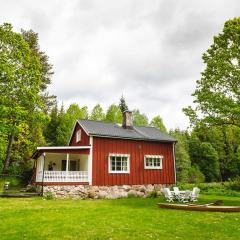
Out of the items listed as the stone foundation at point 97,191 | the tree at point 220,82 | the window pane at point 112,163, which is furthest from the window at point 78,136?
the tree at point 220,82

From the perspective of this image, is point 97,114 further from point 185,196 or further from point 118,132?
point 185,196

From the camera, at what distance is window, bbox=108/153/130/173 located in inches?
797

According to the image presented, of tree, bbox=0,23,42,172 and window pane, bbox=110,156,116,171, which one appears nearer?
tree, bbox=0,23,42,172

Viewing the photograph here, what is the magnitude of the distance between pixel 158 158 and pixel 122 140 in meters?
3.57

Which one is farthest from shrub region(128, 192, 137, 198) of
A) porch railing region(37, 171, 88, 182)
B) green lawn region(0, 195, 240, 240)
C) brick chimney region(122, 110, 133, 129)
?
green lawn region(0, 195, 240, 240)

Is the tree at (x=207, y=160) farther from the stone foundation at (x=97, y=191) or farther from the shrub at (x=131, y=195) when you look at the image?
the shrub at (x=131, y=195)

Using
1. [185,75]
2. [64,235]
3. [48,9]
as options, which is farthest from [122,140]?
[64,235]

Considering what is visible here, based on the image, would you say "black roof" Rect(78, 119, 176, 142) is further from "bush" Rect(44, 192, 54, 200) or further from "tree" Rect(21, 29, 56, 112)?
"tree" Rect(21, 29, 56, 112)

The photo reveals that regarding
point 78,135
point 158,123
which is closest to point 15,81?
point 78,135

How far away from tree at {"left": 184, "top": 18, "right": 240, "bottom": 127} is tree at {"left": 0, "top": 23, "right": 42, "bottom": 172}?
10244 mm

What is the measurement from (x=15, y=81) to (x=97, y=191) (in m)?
9.14

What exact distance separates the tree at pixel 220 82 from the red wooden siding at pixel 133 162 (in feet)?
19.2

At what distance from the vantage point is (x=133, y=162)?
21.0 meters

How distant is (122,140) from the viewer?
21.0m
